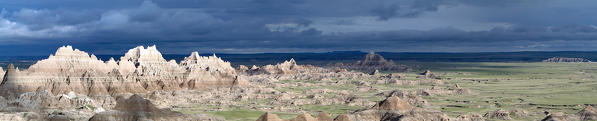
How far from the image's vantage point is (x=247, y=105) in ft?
554

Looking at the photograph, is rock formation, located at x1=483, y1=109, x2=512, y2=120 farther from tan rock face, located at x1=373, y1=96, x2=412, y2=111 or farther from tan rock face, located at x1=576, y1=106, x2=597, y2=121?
tan rock face, located at x1=373, y1=96, x2=412, y2=111

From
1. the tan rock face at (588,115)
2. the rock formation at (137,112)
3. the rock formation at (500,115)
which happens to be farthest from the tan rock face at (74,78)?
the tan rock face at (588,115)

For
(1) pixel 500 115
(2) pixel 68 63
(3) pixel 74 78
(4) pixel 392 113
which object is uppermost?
(2) pixel 68 63

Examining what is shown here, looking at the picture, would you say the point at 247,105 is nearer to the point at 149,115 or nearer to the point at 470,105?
the point at 470,105

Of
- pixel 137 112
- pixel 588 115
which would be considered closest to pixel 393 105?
pixel 588 115

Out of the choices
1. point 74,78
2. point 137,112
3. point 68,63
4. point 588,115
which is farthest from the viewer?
point 68,63

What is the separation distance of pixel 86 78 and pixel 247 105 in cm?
4512

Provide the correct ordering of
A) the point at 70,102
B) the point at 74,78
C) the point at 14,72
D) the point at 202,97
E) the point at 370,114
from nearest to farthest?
the point at 370,114 → the point at 70,102 → the point at 14,72 → the point at 74,78 → the point at 202,97

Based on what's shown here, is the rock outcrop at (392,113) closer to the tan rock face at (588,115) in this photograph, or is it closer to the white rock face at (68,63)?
the tan rock face at (588,115)

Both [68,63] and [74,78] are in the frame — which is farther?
[68,63]

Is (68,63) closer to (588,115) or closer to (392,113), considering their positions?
(392,113)

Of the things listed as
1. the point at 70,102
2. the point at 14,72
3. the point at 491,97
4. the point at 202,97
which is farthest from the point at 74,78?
the point at 491,97

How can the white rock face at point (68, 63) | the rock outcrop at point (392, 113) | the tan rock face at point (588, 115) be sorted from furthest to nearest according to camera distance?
the white rock face at point (68, 63)
the tan rock face at point (588, 115)
the rock outcrop at point (392, 113)

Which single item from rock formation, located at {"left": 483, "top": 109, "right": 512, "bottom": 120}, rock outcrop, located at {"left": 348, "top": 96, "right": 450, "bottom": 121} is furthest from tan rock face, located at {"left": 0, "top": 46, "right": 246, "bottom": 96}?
rock formation, located at {"left": 483, "top": 109, "right": 512, "bottom": 120}
